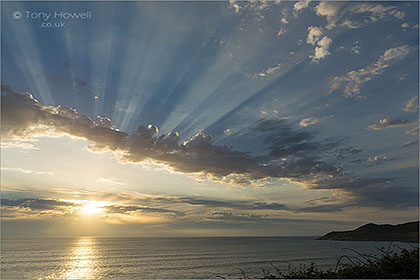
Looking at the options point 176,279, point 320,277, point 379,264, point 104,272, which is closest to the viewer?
point 320,277

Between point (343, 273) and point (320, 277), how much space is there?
1.50 meters

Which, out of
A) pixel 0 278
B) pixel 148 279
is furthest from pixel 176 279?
pixel 0 278

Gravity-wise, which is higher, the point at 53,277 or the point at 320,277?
the point at 320,277

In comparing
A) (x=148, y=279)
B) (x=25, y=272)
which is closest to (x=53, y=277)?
(x=25, y=272)

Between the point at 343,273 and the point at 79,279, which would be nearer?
the point at 343,273

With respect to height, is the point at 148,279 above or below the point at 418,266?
below

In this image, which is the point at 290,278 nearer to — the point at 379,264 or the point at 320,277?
the point at 320,277

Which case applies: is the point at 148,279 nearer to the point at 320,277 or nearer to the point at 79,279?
the point at 79,279

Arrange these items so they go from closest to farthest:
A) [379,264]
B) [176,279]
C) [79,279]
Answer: [379,264], [176,279], [79,279]

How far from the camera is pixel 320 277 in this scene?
43.0 ft

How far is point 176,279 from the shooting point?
64.8 meters

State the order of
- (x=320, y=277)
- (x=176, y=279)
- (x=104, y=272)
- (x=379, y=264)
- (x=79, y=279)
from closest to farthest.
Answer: (x=320, y=277) < (x=379, y=264) < (x=176, y=279) < (x=79, y=279) < (x=104, y=272)

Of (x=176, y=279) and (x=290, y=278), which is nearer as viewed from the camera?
(x=290, y=278)

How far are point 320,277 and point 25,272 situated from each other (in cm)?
9397
